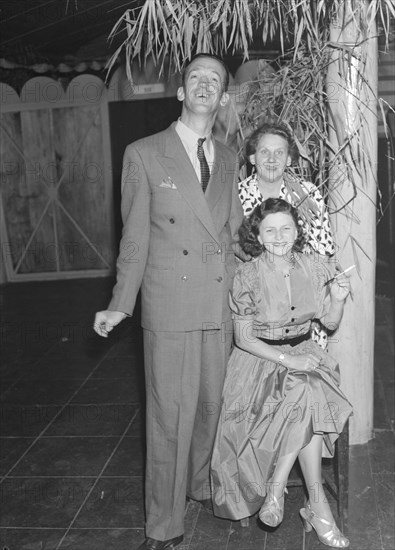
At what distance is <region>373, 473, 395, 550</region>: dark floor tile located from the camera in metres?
2.97

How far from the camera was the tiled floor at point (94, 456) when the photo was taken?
306 cm

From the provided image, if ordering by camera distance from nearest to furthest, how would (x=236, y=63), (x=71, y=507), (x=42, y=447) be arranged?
1. (x=71, y=507)
2. (x=42, y=447)
3. (x=236, y=63)

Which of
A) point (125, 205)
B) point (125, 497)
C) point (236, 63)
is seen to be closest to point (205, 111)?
point (125, 205)

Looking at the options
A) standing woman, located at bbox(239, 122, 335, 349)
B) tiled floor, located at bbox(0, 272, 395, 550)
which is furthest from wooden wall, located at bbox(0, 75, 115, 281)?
standing woman, located at bbox(239, 122, 335, 349)

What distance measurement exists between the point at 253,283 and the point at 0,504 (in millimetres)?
1528

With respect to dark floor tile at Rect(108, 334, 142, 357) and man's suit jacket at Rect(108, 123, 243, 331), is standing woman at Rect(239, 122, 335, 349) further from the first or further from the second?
dark floor tile at Rect(108, 334, 142, 357)

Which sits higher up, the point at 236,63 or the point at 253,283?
the point at 236,63

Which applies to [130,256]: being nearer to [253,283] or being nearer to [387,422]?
[253,283]

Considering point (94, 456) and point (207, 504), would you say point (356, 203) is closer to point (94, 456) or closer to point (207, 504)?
point (207, 504)

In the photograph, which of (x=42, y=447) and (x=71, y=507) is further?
(x=42, y=447)

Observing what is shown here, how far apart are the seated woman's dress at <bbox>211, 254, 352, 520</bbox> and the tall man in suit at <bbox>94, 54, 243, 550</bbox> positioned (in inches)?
4.3

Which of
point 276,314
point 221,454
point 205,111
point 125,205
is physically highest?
point 205,111

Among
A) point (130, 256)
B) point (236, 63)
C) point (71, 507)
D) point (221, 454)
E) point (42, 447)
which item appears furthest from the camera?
point (236, 63)

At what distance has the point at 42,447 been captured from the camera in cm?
401
